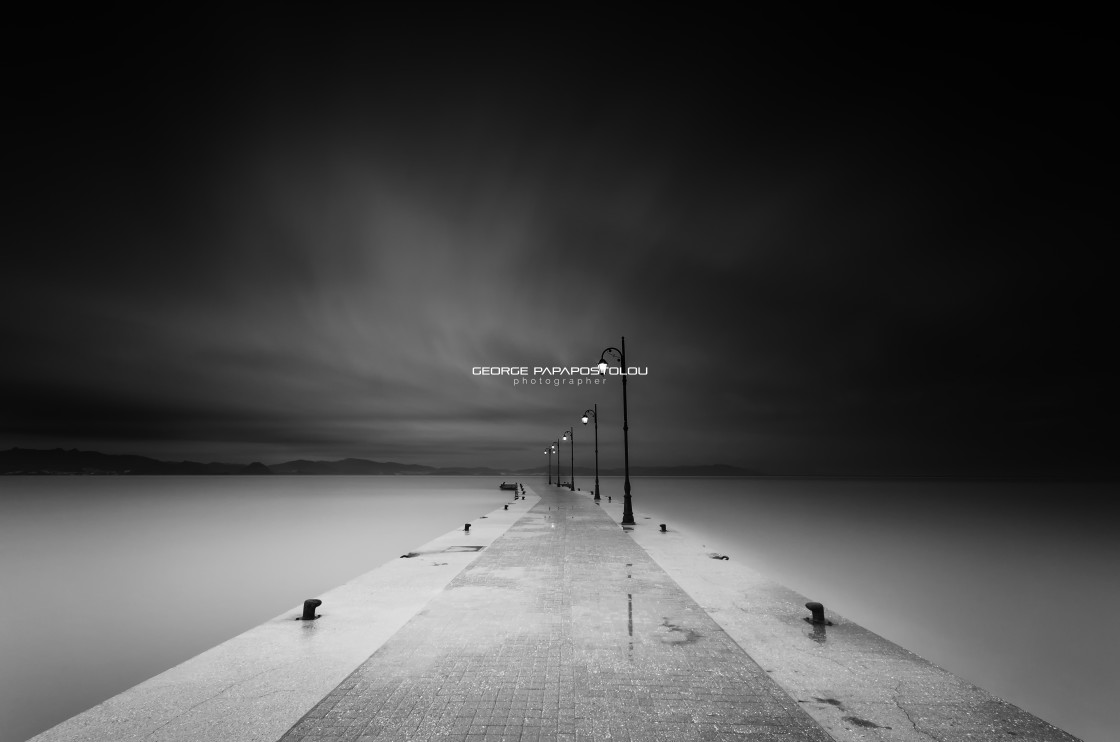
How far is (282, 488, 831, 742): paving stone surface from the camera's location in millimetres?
5250

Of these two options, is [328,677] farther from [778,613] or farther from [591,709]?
[778,613]

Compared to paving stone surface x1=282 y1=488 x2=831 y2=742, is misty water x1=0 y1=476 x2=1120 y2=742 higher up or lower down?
lower down

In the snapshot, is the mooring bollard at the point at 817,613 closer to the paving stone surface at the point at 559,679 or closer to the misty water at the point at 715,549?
the paving stone surface at the point at 559,679

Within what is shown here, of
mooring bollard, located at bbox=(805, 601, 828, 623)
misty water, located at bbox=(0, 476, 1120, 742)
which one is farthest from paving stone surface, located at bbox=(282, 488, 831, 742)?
misty water, located at bbox=(0, 476, 1120, 742)

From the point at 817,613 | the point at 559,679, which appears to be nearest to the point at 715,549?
the point at 817,613

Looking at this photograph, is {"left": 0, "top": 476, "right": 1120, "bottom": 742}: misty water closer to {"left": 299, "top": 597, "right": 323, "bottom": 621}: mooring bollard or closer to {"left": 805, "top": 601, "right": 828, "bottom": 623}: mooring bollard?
{"left": 299, "top": 597, "right": 323, "bottom": 621}: mooring bollard

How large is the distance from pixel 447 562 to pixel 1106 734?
45.6 ft

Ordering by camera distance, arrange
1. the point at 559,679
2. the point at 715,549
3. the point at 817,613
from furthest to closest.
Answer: the point at 715,549, the point at 817,613, the point at 559,679

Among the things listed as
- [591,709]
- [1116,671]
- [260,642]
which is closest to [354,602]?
[260,642]

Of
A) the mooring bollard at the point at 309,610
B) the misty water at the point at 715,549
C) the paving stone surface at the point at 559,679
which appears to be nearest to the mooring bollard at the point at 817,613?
the paving stone surface at the point at 559,679

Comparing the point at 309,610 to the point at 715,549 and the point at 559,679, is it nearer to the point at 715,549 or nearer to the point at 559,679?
the point at 559,679

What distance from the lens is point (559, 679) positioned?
6461mm

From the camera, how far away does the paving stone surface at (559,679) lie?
525 centimetres

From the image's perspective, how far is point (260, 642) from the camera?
7.94 m
